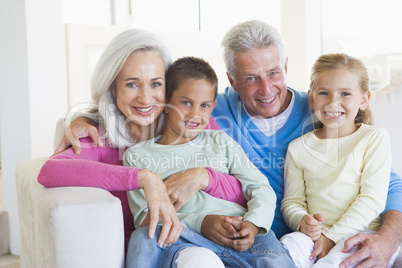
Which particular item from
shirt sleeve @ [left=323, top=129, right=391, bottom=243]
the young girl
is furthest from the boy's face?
shirt sleeve @ [left=323, top=129, right=391, bottom=243]

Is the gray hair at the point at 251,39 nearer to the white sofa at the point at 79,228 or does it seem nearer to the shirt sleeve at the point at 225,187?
the shirt sleeve at the point at 225,187

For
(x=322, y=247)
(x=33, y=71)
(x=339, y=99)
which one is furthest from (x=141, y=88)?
(x=33, y=71)

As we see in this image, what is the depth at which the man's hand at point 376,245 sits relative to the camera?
1354 millimetres

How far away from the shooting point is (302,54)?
13.3 ft

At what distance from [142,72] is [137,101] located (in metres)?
0.11

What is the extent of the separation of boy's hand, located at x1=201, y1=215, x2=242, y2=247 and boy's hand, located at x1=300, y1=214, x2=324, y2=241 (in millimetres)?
249

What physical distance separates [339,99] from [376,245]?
52cm

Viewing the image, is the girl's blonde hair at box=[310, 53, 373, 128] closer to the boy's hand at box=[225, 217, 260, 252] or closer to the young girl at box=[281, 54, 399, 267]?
the young girl at box=[281, 54, 399, 267]

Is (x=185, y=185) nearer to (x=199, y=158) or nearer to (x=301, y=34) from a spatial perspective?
(x=199, y=158)

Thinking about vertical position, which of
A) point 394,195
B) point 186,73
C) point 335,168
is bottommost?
point 394,195

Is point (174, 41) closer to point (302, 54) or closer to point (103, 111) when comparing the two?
point (302, 54)

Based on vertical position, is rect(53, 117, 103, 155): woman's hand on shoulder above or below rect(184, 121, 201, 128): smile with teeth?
below

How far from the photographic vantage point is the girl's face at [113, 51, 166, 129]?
1.57m

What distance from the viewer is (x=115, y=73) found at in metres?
1.58
